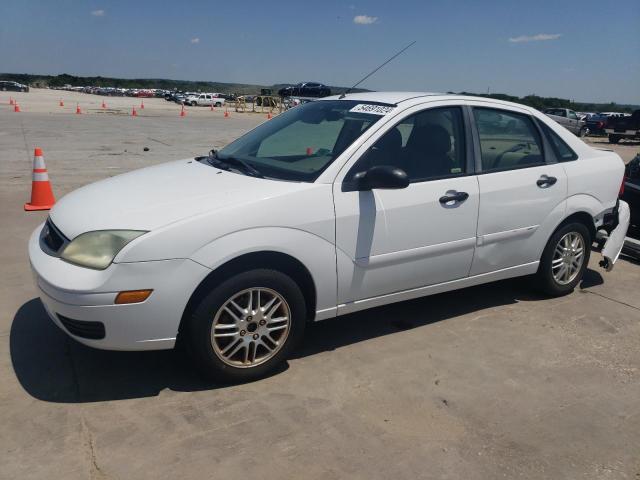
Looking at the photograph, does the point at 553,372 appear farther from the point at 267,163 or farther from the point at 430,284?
the point at 267,163

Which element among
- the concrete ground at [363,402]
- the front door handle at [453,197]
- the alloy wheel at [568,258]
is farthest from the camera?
the alloy wheel at [568,258]

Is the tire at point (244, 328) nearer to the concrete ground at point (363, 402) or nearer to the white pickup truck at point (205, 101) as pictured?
the concrete ground at point (363, 402)

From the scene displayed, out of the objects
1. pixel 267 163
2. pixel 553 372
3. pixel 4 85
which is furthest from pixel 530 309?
pixel 4 85

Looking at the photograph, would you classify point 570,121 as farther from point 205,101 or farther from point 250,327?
point 205,101

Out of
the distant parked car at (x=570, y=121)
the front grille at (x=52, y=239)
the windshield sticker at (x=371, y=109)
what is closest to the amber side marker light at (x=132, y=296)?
the front grille at (x=52, y=239)

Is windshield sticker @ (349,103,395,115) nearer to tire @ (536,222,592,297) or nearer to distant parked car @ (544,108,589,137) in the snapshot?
tire @ (536,222,592,297)

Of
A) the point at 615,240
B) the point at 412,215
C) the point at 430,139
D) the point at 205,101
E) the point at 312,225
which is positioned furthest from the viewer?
the point at 205,101

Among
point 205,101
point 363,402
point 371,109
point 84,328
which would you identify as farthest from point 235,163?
point 205,101

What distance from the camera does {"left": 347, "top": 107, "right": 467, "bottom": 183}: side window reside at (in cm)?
376

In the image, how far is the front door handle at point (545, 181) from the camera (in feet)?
14.5

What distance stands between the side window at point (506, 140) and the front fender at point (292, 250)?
1.51m

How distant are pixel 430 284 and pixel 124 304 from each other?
6.93ft

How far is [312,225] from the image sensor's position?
11.0 ft

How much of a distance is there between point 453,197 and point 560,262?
153 centimetres
